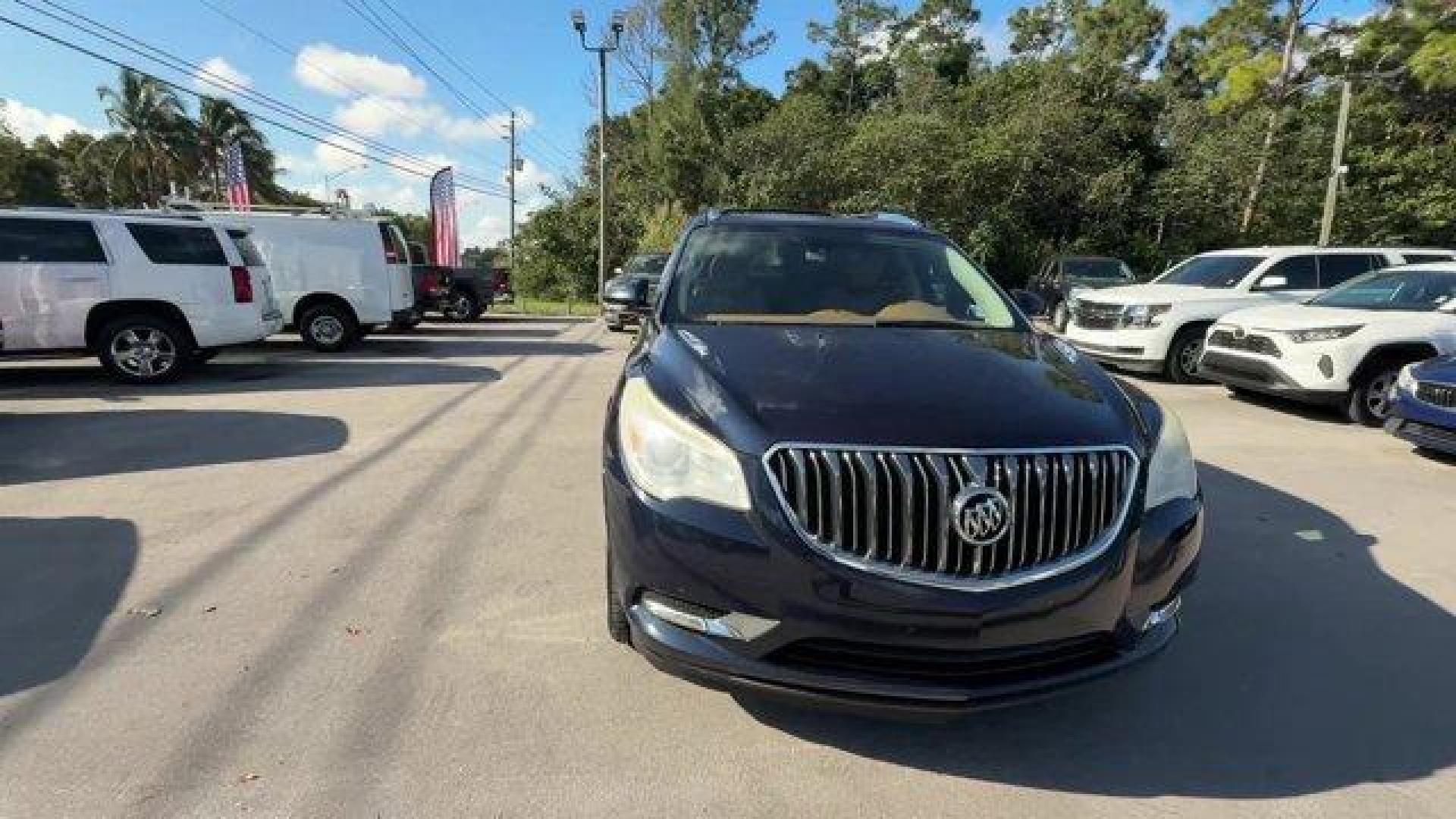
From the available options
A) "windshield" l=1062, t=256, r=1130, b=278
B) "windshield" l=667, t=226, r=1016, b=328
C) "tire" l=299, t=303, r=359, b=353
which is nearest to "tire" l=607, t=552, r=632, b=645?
"windshield" l=667, t=226, r=1016, b=328

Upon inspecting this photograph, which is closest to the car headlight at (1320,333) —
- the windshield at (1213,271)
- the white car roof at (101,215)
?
the windshield at (1213,271)

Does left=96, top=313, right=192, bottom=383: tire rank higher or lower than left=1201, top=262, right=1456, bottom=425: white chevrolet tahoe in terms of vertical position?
lower

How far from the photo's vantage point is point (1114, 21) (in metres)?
41.3

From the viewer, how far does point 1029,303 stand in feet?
16.6

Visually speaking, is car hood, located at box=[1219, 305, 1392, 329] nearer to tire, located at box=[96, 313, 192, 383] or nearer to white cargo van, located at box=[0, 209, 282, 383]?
white cargo van, located at box=[0, 209, 282, 383]

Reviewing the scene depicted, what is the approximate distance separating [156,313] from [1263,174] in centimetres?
3143

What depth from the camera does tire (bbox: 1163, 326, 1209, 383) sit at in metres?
11.3

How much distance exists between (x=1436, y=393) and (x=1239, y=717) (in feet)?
16.9

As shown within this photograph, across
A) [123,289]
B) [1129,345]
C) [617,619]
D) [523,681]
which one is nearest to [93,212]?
[123,289]

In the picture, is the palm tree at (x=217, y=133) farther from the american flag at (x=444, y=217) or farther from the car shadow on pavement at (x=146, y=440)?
the car shadow on pavement at (x=146, y=440)

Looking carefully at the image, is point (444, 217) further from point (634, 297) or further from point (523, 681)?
point (523, 681)

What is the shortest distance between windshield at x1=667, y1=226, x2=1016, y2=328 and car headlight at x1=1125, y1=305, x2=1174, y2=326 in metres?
7.61

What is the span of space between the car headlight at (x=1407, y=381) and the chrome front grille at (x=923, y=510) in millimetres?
6117

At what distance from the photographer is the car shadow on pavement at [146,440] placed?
20.5 ft
